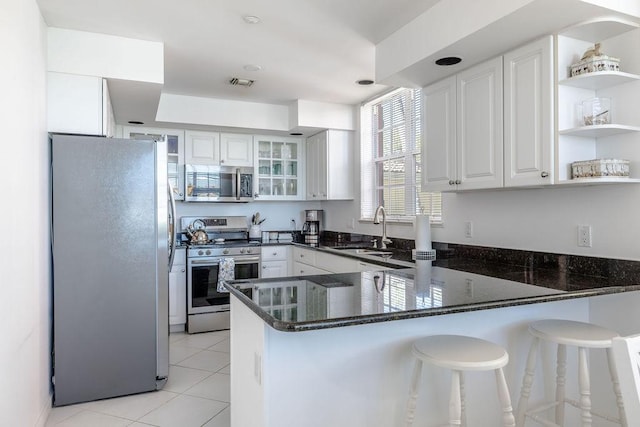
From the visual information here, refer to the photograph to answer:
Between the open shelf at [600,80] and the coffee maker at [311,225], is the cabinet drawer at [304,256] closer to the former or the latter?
the coffee maker at [311,225]

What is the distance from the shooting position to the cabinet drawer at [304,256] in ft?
14.2

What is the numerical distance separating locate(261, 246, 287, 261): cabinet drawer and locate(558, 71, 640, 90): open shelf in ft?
10.9

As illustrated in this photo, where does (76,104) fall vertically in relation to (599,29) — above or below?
below

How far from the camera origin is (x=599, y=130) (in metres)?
2.05

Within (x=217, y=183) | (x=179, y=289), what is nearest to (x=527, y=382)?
(x=179, y=289)

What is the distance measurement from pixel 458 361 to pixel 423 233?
1.84 m

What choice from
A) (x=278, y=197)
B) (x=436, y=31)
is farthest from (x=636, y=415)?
(x=278, y=197)

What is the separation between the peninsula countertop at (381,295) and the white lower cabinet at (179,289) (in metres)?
2.63

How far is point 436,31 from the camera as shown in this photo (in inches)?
95.0

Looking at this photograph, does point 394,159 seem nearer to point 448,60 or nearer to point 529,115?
point 448,60

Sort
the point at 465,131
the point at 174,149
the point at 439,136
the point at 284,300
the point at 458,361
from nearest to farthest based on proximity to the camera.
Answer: the point at 458,361 → the point at 284,300 → the point at 465,131 → the point at 439,136 → the point at 174,149

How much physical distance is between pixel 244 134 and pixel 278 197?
0.85 meters

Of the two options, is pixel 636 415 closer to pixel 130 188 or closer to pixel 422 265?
pixel 422 265

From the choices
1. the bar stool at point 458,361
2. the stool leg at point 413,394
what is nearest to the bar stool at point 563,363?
the bar stool at point 458,361
